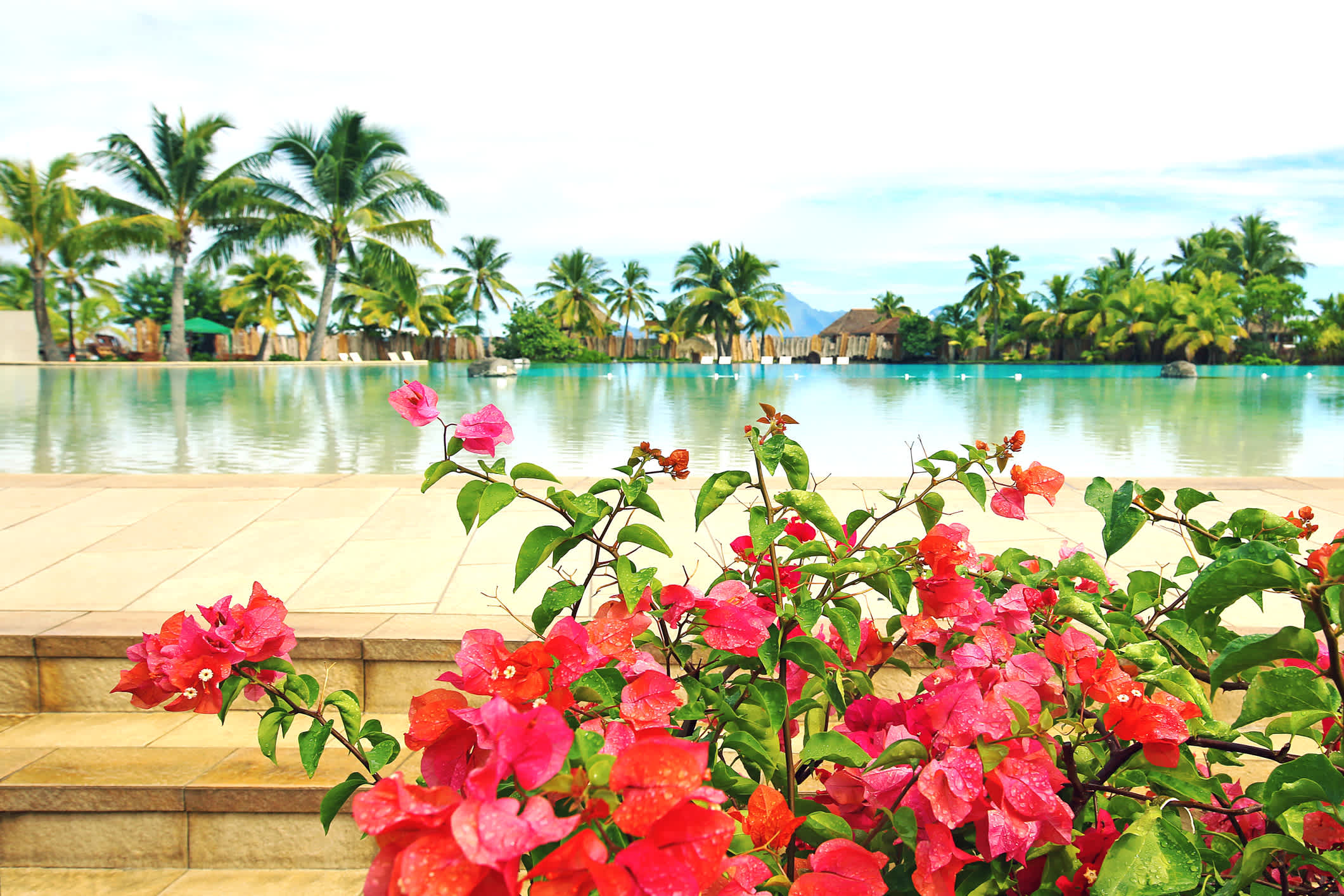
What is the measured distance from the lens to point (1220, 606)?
717 mm

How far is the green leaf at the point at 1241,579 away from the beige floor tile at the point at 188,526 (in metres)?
3.93

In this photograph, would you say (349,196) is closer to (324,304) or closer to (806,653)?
(324,304)

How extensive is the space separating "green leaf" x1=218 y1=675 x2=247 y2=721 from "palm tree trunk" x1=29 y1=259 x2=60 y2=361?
131 feet

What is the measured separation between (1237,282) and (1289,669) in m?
59.5

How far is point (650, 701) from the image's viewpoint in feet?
2.73

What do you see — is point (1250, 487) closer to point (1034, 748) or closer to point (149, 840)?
point (1034, 748)

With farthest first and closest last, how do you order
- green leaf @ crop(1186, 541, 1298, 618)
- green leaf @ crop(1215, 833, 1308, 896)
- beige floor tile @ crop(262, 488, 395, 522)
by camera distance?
beige floor tile @ crop(262, 488, 395, 522) → green leaf @ crop(1215, 833, 1308, 896) → green leaf @ crop(1186, 541, 1298, 618)

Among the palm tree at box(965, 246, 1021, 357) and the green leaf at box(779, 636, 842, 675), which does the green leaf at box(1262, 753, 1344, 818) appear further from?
the palm tree at box(965, 246, 1021, 357)

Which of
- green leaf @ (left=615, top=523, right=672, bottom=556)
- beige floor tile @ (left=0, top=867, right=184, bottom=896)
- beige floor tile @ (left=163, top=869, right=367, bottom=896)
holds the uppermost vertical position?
green leaf @ (left=615, top=523, right=672, bottom=556)

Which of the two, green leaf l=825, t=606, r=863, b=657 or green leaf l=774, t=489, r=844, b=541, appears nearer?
green leaf l=825, t=606, r=863, b=657

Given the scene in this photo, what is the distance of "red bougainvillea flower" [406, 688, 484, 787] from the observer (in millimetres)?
714

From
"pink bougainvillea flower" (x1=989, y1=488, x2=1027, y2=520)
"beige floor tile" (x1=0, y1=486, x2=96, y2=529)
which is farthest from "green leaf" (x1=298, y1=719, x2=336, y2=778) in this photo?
"beige floor tile" (x1=0, y1=486, x2=96, y2=529)

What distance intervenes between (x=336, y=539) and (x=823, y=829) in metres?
3.50

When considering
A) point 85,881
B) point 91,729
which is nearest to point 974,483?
point 85,881
